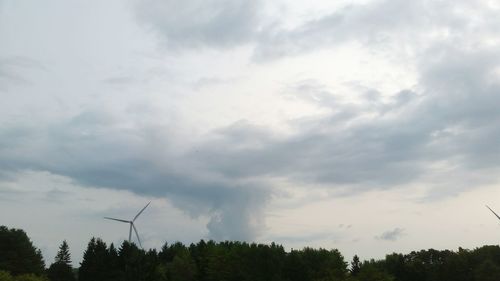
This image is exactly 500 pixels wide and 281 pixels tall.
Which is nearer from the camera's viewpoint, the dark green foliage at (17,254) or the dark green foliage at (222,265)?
the dark green foliage at (222,265)

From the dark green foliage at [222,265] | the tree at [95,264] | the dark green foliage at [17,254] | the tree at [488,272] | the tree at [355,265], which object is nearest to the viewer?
the tree at [488,272]

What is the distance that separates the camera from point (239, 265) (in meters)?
155

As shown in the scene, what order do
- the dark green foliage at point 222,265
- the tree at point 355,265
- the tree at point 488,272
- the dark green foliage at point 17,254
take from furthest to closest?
the tree at point 355,265 < the dark green foliage at point 17,254 < the dark green foliage at point 222,265 < the tree at point 488,272

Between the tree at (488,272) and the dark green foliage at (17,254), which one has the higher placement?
the dark green foliage at (17,254)

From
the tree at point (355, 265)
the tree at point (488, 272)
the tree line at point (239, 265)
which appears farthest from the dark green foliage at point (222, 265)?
the tree at point (488, 272)

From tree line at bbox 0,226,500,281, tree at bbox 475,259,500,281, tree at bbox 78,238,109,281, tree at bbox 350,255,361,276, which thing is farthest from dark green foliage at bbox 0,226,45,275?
tree at bbox 475,259,500,281

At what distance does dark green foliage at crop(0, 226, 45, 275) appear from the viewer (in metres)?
164

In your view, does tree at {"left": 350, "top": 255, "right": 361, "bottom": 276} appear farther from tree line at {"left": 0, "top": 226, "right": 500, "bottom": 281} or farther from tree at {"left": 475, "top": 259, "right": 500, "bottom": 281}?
tree at {"left": 475, "top": 259, "right": 500, "bottom": 281}

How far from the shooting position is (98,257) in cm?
15488

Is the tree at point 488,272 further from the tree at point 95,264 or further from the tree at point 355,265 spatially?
the tree at point 95,264

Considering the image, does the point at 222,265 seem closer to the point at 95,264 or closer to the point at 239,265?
the point at 239,265

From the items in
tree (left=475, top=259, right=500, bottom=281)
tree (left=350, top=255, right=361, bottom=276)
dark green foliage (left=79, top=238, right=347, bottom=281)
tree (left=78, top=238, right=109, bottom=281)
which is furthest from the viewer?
tree (left=350, top=255, right=361, bottom=276)

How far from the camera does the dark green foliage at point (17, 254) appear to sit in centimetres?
16425

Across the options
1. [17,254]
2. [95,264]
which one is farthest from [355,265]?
[17,254]
